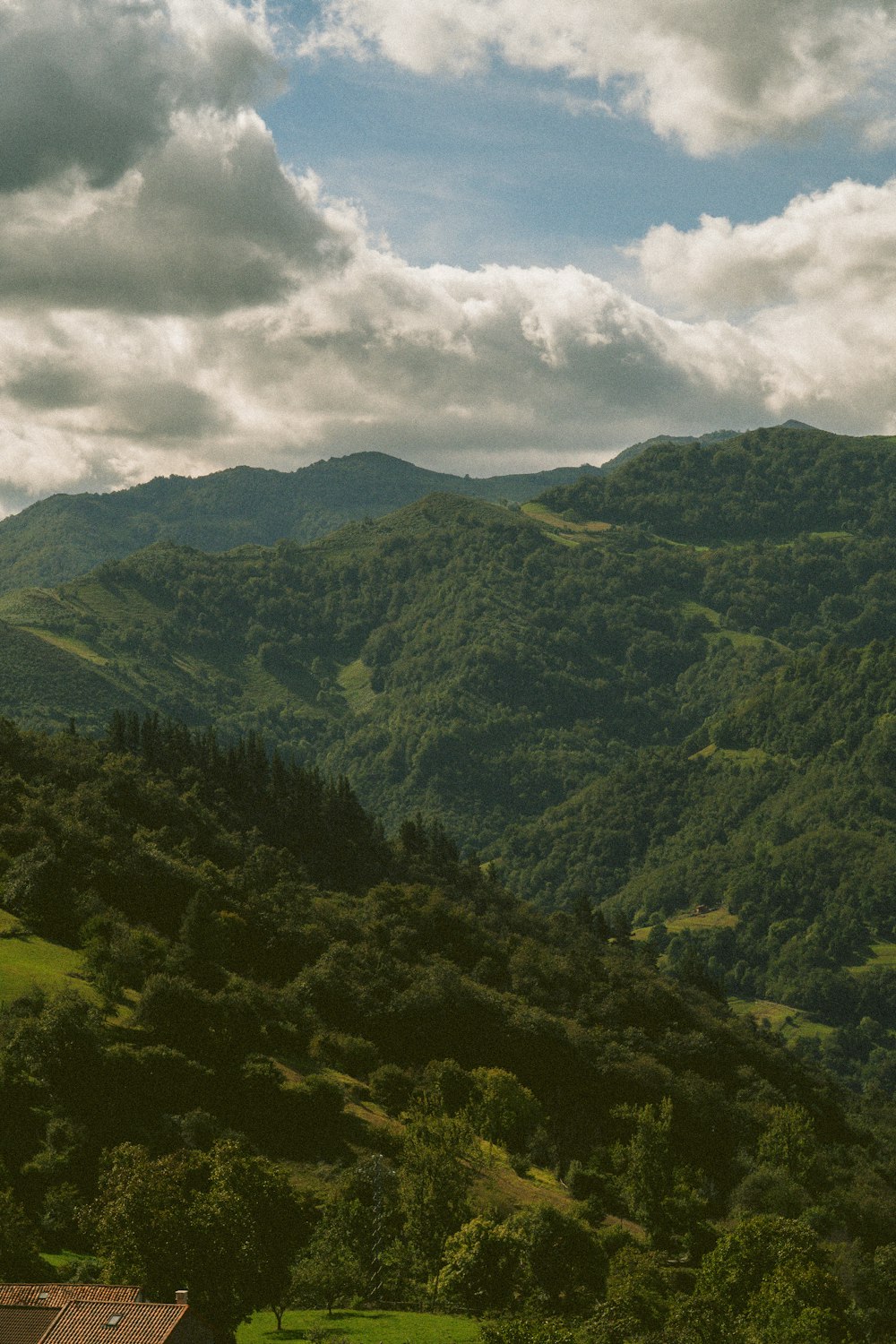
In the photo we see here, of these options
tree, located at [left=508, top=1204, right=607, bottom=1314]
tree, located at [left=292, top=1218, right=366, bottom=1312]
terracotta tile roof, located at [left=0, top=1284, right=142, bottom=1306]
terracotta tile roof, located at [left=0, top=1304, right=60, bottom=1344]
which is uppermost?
terracotta tile roof, located at [left=0, top=1304, right=60, bottom=1344]

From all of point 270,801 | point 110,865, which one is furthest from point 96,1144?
point 270,801

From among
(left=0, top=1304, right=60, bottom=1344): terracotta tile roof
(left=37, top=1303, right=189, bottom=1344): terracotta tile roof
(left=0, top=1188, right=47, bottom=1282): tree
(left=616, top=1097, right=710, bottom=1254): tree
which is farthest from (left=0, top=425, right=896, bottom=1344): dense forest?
(left=37, top=1303, right=189, bottom=1344): terracotta tile roof

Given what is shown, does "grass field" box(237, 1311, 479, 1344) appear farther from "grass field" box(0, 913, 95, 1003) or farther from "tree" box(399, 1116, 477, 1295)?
"grass field" box(0, 913, 95, 1003)

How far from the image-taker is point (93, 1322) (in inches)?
1752

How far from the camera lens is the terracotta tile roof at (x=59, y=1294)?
47.3 metres

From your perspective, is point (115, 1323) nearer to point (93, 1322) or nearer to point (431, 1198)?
point (93, 1322)

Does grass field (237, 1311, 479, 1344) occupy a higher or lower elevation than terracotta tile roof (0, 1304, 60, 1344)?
lower

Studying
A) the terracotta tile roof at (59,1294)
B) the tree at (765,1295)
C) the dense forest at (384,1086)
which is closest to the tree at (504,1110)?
the dense forest at (384,1086)

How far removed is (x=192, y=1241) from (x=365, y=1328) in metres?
13.8

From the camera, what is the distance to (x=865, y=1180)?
12138 cm

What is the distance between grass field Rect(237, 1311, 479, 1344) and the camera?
59.1 metres

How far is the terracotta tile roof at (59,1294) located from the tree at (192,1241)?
215cm

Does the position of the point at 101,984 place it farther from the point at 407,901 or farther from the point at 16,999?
the point at 407,901

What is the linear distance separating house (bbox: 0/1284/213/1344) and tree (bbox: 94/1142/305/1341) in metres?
3.92
